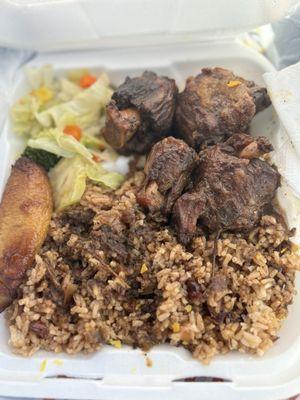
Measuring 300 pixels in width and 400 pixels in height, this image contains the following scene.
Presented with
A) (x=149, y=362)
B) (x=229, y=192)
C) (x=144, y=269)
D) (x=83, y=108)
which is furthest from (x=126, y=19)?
(x=149, y=362)

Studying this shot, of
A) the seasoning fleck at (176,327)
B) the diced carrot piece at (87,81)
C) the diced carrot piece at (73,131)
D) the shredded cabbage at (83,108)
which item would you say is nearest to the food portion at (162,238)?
the seasoning fleck at (176,327)

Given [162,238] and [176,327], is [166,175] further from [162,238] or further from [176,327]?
[176,327]

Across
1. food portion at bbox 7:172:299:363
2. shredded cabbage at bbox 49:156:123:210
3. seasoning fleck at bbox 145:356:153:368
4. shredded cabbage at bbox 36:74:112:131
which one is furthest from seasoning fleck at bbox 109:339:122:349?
shredded cabbage at bbox 36:74:112:131

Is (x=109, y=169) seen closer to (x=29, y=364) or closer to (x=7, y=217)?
(x=7, y=217)

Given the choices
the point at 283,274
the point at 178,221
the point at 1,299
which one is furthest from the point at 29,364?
the point at 283,274

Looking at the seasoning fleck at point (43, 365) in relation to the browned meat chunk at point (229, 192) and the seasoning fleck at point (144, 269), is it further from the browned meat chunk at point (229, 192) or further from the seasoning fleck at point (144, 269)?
the browned meat chunk at point (229, 192)

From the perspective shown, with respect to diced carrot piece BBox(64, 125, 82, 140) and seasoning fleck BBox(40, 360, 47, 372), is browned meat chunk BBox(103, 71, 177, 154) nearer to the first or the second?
diced carrot piece BBox(64, 125, 82, 140)
